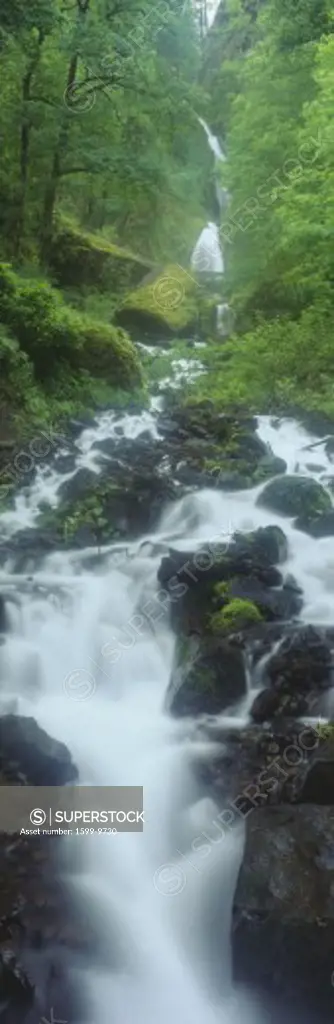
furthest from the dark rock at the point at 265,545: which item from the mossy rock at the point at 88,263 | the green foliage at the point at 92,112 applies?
Answer: the mossy rock at the point at 88,263

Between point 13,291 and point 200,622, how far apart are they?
6.39 meters

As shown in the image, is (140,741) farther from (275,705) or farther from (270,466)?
(270,466)

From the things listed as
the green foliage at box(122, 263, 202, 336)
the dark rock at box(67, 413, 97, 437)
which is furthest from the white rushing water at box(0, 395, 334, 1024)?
the green foliage at box(122, 263, 202, 336)

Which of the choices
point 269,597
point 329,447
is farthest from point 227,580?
point 329,447

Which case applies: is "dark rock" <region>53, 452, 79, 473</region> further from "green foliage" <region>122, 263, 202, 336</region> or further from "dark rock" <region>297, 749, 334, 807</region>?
"green foliage" <region>122, 263, 202, 336</region>

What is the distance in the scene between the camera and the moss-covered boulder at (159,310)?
18.3 meters

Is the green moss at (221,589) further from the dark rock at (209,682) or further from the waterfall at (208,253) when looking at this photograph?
the waterfall at (208,253)

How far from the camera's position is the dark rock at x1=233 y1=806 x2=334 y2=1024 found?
5.07 metres

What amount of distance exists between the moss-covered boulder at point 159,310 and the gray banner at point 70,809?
1309 cm

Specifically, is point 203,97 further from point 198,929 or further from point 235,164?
point 198,929

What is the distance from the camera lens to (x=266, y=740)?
21.9 feet

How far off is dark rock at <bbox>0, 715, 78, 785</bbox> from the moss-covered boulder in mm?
13039

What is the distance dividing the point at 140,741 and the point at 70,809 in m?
1.03

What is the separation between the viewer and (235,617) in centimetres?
789
